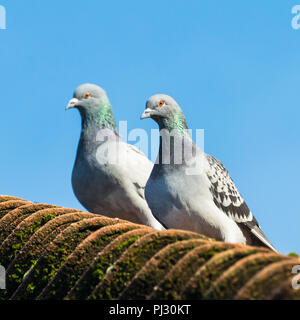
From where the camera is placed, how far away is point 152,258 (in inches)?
253

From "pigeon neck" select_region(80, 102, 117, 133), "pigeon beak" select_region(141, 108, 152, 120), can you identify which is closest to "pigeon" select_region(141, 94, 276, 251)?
"pigeon beak" select_region(141, 108, 152, 120)

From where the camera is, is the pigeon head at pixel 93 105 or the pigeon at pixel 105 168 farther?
the pigeon head at pixel 93 105

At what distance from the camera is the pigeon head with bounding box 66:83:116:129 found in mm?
13180

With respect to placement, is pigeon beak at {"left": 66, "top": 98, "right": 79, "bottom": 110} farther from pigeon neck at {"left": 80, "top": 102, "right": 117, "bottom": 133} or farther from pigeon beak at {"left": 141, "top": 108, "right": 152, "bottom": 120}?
pigeon beak at {"left": 141, "top": 108, "right": 152, "bottom": 120}

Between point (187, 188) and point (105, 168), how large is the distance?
2.42 metres

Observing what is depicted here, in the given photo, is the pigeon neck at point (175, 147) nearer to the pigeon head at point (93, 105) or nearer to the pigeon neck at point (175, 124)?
the pigeon neck at point (175, 124)

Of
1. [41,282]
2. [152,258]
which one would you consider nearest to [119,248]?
[152,258]

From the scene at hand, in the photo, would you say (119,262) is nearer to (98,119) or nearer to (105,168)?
(105,168)

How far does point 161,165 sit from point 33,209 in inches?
105

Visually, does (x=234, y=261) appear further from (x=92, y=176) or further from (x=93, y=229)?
(x=92, y=176)

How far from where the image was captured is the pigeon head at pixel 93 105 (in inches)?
519

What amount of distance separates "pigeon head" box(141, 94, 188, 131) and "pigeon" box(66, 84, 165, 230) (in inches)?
66.0

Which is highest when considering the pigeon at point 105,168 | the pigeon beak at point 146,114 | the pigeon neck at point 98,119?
the pigeon beak at point 146,114

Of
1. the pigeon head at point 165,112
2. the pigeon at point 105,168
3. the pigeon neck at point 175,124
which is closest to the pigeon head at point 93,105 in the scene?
the pigeon at point 105,168
